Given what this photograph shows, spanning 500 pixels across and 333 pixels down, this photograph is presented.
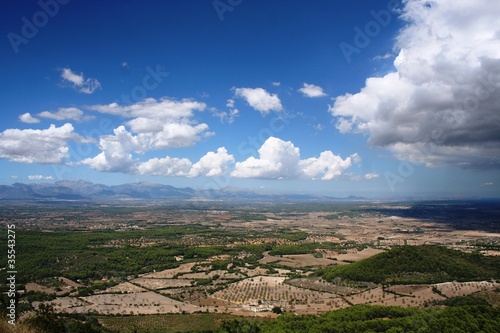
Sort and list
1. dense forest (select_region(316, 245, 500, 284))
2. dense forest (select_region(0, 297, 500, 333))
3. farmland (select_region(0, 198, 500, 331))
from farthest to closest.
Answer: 1. dense forest (select_region(316, 245, 500, 284))
2. farmland (select_region(0, 198, 500, 331))
3. dense forest (select_region(0, 297, 500, 333))

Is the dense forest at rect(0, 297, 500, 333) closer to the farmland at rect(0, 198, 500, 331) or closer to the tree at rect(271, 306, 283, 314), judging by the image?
the farmland at rect(0, 198, 500, 331)

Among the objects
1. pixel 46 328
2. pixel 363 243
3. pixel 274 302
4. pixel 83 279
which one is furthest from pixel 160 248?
pixel 46 328

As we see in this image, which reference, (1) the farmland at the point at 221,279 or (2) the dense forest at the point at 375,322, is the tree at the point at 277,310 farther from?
(2) the dense forest at the point at 375,322

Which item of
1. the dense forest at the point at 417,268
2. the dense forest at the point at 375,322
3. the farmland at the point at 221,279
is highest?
the dense forest at the point at 375,322

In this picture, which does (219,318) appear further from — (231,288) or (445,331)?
(445,331)

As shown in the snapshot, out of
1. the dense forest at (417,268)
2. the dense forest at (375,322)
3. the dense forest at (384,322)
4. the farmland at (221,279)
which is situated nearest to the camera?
the dense forest at (375,322)

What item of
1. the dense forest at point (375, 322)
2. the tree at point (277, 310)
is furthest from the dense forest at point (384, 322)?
the tree at point (277, 310)

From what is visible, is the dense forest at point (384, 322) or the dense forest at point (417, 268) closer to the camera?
the dense forest at point (384, 322)

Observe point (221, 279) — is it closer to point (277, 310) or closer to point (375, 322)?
point (277, 310)

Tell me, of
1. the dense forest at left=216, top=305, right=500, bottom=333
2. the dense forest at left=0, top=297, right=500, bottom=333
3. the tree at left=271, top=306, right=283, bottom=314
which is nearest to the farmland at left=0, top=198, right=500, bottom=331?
the tree at left=271, top=306, right=283, bottom=314
